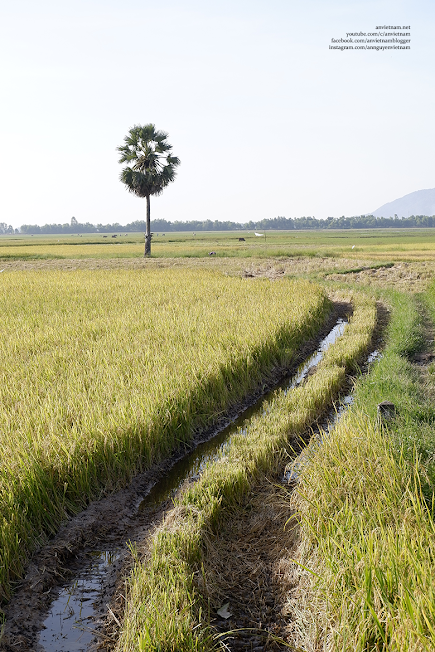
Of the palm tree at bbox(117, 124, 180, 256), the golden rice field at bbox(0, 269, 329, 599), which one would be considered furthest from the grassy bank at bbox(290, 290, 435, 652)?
the palm tree at bbox(117, 124, 180, 256)

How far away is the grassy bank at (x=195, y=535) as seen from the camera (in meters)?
2.72

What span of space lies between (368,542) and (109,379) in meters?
4.30

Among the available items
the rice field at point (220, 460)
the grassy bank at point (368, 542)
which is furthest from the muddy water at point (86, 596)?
the grassy bank at point (368, 542)

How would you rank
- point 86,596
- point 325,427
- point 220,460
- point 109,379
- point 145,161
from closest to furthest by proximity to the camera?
point 86,596 → point 220,460 → point 325,427 → point 109,379 → point 145,161

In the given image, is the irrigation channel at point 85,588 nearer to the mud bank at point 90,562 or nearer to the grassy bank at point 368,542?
the mud bank at point 90,562

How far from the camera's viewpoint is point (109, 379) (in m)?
6.44

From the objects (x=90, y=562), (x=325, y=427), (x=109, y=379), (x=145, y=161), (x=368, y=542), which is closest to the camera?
(x=368, y=542)

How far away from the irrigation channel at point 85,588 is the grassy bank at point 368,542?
948 mm

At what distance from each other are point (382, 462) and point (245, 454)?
151cm

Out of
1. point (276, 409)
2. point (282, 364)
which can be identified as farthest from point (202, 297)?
point (276, 409)

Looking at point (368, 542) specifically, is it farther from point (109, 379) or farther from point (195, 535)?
point (109, 379)

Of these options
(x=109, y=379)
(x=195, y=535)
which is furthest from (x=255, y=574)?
(x=109, y=379)

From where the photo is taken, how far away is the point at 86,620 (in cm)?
312

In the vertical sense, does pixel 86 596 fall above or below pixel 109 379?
below
